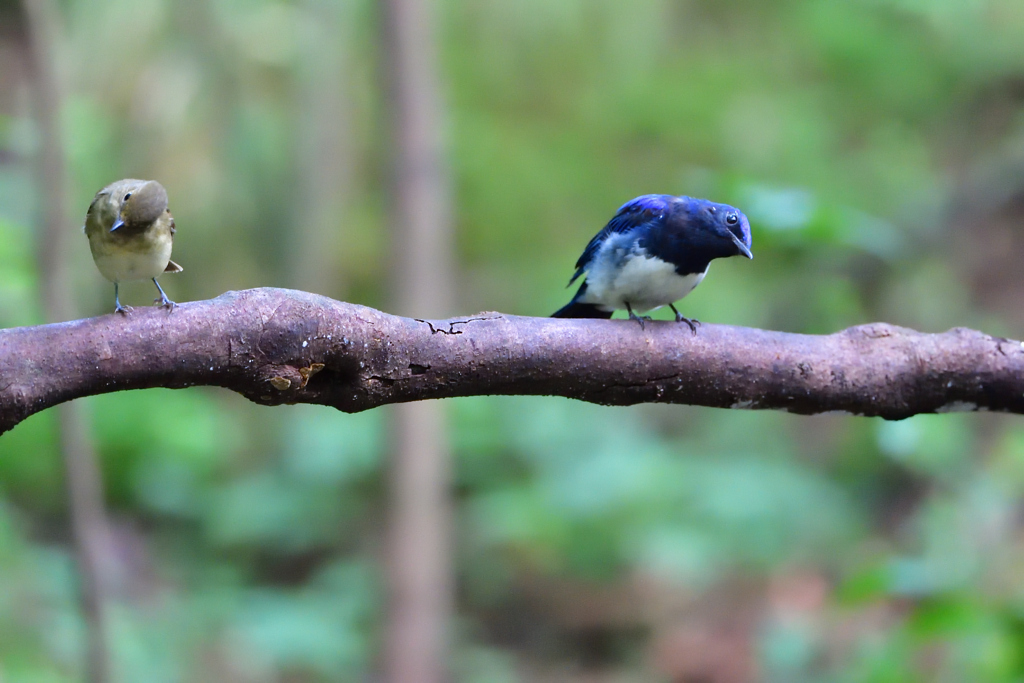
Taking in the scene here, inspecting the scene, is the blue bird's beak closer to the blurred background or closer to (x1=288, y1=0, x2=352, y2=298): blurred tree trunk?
the blurred background

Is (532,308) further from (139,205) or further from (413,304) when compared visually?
(139,205)

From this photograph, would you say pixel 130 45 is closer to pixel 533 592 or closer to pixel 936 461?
pixel 533 592

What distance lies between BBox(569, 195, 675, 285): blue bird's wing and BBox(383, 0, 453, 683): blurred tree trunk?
66.2 inches

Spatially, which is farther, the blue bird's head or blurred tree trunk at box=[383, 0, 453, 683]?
blurred tree trunk at box=[383, 0, 453, 683]

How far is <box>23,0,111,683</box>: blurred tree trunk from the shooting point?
3078 millimetres

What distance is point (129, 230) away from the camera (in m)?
1.77

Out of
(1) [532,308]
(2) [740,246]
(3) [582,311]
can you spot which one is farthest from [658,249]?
(1) [532,308]

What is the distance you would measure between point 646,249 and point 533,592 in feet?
13.0

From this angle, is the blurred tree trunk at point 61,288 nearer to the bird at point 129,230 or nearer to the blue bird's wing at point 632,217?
the bird at point 129,230

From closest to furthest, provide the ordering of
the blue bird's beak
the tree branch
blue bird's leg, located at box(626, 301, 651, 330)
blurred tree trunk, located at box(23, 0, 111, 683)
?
the tree branch
blue bird's leg, located at box(626, 301, 651, 330)
the blue bird's beak
blurred tree trunk, located at box(23, 0, 111, 683)

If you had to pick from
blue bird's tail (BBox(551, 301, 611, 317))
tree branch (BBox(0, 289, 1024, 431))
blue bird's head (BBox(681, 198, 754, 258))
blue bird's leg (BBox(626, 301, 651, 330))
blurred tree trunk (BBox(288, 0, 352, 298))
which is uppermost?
blurred tree trunk (BBox(288, 0, 352, 298))

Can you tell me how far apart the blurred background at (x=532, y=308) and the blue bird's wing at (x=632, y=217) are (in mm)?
978

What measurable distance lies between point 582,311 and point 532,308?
4605 millimetres

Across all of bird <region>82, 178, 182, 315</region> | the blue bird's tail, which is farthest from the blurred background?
bird <region>82, 178, 182, 315</region>
